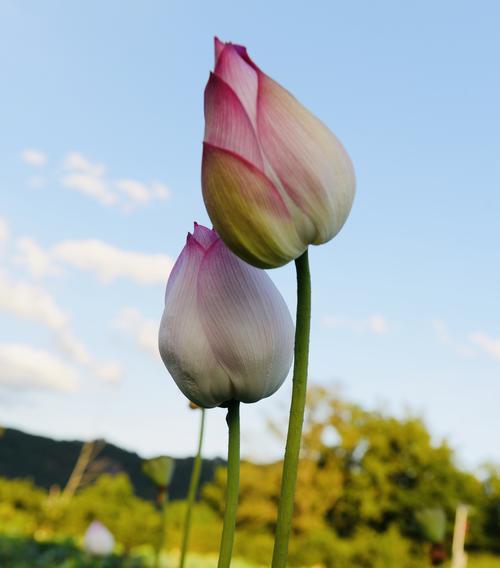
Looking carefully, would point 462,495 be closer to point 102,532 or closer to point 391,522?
point 391,522

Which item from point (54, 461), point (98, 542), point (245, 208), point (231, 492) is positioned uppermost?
point (54, 461)

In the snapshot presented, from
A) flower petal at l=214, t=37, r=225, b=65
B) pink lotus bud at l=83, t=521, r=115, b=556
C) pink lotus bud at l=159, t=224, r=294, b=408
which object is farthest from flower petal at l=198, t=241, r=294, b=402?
pink lotus bud at l=83, t=521, r=115, b=556

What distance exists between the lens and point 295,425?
357mm

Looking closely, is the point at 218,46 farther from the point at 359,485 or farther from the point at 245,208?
the point at 359,485

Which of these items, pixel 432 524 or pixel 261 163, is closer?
pixel 261 163

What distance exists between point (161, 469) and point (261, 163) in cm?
110

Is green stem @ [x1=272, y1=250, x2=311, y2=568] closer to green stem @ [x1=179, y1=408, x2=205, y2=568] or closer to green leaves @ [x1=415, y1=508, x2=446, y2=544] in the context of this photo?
green stem @ [x1=179, y1=408, x2=205, y2=568]

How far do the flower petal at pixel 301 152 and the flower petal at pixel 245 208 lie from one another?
11 millimetres

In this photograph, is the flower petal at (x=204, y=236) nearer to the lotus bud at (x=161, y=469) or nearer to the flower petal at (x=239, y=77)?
the flower petal at (x=239, y=77)

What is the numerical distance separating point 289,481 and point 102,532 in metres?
2.69

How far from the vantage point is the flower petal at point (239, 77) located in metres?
0.37

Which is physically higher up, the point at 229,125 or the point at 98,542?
the point at 229,125

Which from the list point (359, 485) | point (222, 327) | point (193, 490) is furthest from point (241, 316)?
point (359, 485)

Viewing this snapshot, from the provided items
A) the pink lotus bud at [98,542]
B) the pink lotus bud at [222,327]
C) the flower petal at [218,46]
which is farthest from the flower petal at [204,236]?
the pink lotus bud at [98,542]
